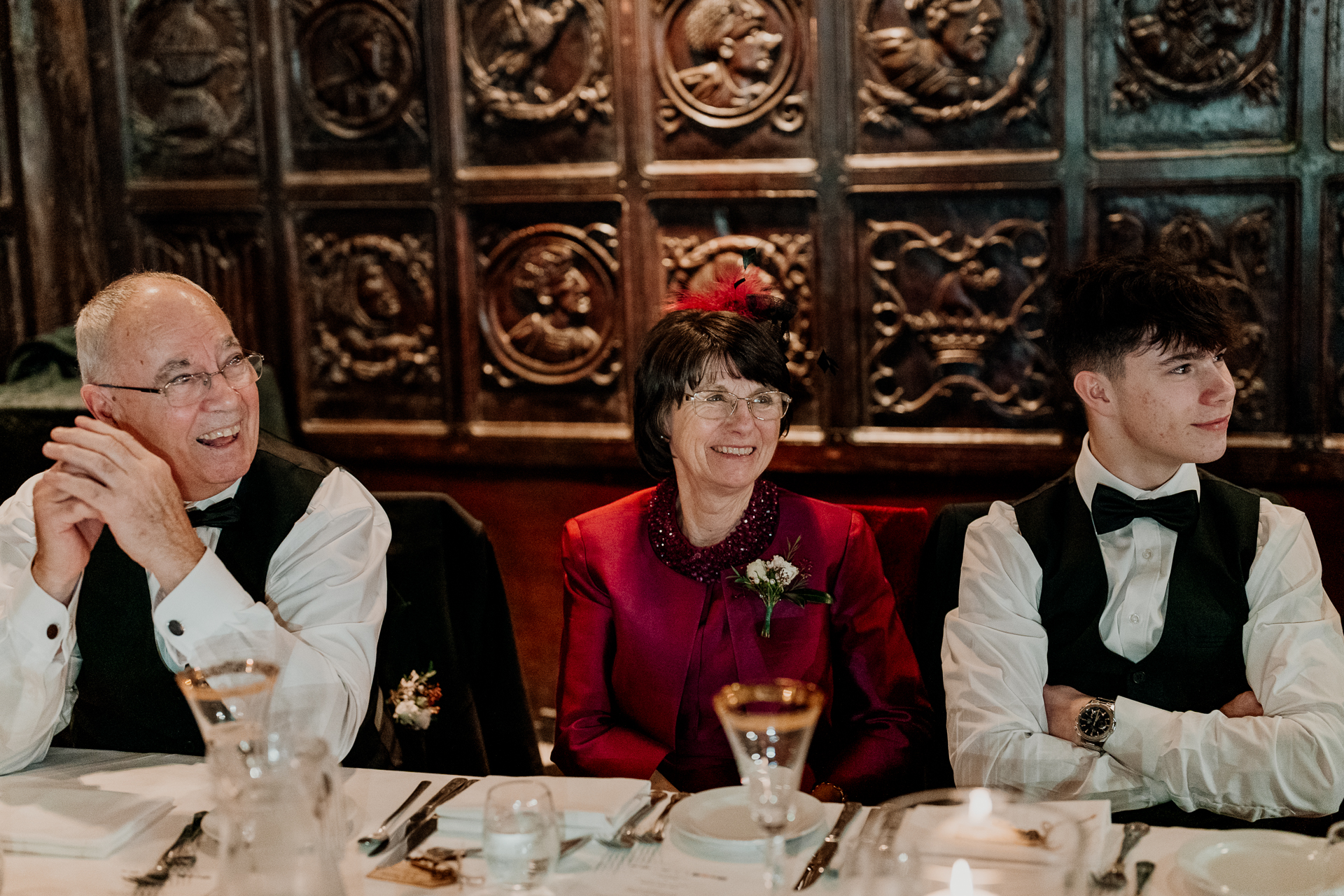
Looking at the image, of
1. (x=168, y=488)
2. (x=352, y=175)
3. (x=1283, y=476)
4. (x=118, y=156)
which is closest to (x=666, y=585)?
(x=168, y=488)

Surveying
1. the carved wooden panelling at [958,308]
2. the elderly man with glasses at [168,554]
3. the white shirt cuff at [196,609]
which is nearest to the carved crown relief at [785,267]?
the carved wooden panelling at [958,308]

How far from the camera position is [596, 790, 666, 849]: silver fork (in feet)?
5.40

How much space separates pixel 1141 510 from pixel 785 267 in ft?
5.41

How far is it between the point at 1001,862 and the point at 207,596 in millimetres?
1263

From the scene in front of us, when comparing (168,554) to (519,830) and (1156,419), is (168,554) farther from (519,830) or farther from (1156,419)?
(1156,419)

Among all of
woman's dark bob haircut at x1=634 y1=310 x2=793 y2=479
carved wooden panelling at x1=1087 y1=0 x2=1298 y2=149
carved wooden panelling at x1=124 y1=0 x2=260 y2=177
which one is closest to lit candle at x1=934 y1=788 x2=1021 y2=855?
woman's dark bob haircut at x1=634 y1=310 x2=793 y2=479

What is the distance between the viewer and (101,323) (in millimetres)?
2244

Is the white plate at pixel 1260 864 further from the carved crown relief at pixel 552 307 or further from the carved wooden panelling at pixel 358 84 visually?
the carved wooden panelling at pixel 358 84

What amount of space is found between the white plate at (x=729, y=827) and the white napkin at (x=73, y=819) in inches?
28.4

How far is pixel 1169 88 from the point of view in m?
3.23

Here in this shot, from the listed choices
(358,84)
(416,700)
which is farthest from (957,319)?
(358,84)

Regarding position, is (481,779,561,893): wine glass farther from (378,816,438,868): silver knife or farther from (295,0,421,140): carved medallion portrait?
(295,0,421,140): carved medallion portrait

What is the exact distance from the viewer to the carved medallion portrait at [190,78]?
399 centimetres

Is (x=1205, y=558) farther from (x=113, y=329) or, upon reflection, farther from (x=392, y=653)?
(x=113, y=329)
